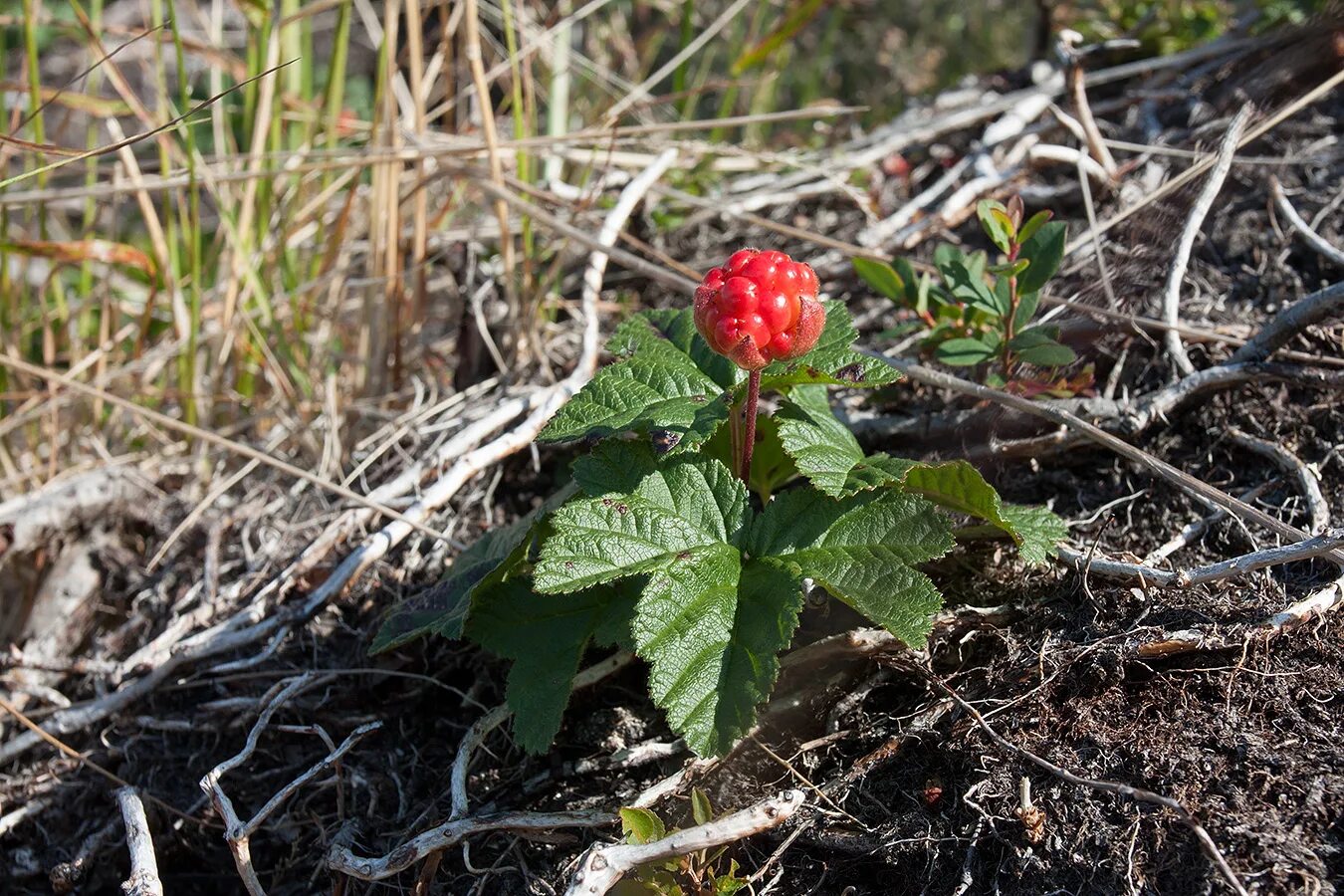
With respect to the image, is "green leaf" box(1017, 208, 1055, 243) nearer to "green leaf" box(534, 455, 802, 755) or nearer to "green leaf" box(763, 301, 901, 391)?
"green leaf" box(763, 301, 901, 391)

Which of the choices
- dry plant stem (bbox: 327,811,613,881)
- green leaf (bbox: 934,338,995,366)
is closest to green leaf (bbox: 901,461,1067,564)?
green leaf (bbox: 934,338,995,366)

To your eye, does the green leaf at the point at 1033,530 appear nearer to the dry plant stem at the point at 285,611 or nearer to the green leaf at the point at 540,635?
the green leaf at the point at 540,635

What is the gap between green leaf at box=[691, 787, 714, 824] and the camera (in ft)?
4.51

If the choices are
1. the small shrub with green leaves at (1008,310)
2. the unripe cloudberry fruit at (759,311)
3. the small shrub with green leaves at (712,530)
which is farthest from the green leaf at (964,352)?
the unripe cloudberry fruit at (759,311)

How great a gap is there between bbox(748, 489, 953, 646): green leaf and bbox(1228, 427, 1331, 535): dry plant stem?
58 centimetres

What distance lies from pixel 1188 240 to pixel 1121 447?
592 mm

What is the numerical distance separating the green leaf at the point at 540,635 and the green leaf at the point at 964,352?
2.22 ft

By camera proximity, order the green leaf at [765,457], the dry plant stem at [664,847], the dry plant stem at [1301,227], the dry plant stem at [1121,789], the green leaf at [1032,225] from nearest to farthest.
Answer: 1. the dry plant stem at [1121,789]
2. the dry plant stem at [664,847]
3. the green leaf at [765,457]
4. the green leaf at [1032,225]
5. the dry plant stem at [1301,227]

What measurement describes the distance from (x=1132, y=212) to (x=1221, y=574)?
2.96 ft

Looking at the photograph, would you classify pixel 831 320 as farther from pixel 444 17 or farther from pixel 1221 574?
pixel 444 17

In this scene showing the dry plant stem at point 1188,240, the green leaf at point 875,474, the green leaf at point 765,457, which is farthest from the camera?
the dry plant stem at point 1188,240

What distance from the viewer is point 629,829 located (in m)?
1.34

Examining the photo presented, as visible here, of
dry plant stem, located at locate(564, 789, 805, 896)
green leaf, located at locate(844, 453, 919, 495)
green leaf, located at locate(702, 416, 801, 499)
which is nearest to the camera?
dry plant stem, located at locate(564, 789, 805, 896)

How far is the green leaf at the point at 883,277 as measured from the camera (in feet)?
6.32
